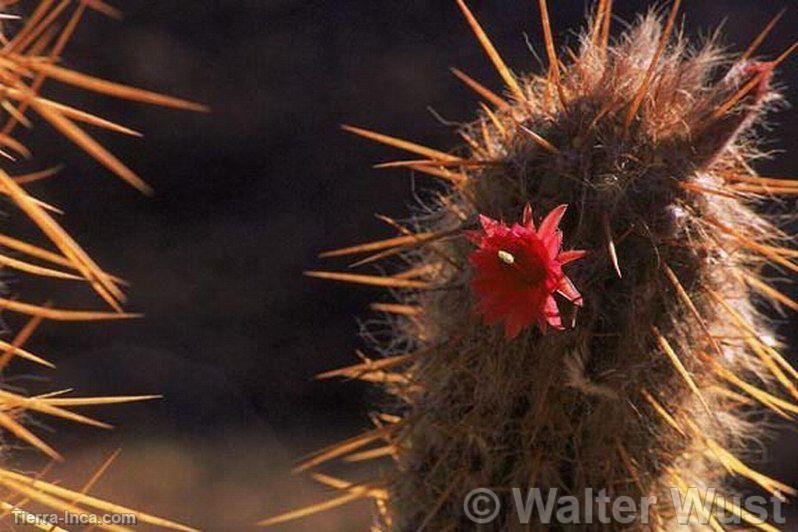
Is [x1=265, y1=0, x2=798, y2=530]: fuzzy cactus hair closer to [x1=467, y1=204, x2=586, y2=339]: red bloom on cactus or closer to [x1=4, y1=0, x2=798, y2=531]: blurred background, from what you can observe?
[x1=467, y1=204, x2=586, y2=339]: red bloom on cactus

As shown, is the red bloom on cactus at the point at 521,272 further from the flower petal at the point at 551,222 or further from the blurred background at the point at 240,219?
the blurred background at the point at 240,219

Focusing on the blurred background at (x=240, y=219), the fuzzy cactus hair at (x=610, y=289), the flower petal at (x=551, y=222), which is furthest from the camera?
the blurred background at (x=240, y=219)

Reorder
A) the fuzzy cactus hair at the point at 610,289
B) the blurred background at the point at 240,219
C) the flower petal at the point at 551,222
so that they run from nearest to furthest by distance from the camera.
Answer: the flower petal at the point at 551,222 → the fuzzy cactus hair at the point at 610,289 → the blurred background at the point at 240,219

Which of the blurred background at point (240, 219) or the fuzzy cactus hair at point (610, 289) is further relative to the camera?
the blurred background at point (240, 219)

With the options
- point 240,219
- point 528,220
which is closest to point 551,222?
point 528,220

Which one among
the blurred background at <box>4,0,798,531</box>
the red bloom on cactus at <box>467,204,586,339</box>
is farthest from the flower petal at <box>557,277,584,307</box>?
the blurred background at <box>4,0,798,531</box>

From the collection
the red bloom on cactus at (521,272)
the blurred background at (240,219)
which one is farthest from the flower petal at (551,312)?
the blurred background at (240,219)

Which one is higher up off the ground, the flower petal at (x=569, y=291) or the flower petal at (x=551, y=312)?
the flower petal at (x=569, y=291)
